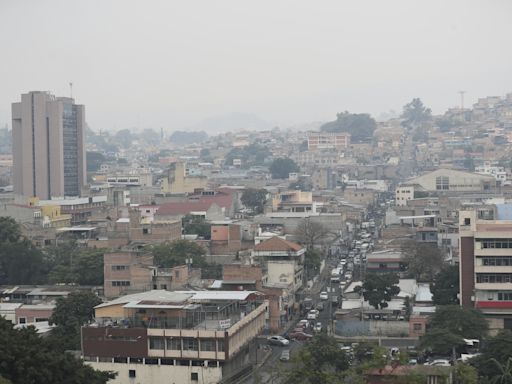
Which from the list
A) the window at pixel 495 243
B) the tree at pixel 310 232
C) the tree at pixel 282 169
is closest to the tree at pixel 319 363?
the window at pixel 495 243

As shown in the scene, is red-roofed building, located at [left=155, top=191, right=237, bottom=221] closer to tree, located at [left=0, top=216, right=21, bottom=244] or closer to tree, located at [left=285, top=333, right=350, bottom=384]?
tree, located at [left=0, top=216, right=21, bottom=244]

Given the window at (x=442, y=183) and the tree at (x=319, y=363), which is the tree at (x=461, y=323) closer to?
the tree at (x=319, y=363)

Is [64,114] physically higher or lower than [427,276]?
higher

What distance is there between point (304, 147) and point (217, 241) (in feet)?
144

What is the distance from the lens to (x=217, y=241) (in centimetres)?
2831

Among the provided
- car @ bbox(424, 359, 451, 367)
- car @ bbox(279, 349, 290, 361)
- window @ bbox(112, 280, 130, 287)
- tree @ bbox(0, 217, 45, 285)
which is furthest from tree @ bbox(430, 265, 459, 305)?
tree @ bbox(0, 217, 45, 285)

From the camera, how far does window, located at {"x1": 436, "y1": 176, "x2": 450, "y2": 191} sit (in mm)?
44625

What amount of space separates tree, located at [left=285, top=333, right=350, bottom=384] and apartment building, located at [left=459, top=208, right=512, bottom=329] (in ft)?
14.0

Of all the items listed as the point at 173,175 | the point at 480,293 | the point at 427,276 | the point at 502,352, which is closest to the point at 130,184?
the point at 173,175

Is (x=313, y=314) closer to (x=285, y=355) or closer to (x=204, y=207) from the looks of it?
(x=285, y=355)

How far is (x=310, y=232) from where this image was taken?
3011 centimetres

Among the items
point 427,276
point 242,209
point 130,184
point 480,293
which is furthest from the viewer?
point 130,184

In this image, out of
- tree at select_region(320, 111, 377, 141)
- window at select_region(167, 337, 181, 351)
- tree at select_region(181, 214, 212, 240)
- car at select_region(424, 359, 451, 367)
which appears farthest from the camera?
tree at select_region(320, 111, 377, 141)

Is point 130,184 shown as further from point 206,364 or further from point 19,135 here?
point 206,364
